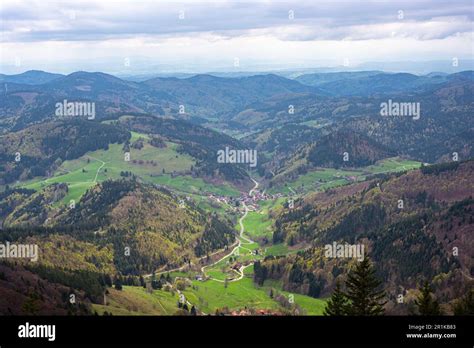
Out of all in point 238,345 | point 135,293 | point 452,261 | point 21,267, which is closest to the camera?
point 238,345

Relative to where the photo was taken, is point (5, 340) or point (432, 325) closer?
point (5, 340)

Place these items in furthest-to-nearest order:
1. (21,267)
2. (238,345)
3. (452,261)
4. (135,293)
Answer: (452,261) → (135,293) → (21,267) → (238,345)

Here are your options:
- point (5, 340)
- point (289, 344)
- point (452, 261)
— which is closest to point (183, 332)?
point (289, 344)

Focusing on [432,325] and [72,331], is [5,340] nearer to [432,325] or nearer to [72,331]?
[72,331]

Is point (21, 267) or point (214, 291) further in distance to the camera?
point (214, 291)

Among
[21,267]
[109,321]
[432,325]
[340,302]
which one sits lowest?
[21,267]

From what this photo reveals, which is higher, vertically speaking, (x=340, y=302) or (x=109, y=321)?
(x=109, y=321)

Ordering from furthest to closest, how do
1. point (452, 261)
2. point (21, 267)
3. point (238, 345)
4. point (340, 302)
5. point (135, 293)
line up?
point (452, 261) → point (135, 293) → point (21, 267) → point (340, 302) → point (238, 345)

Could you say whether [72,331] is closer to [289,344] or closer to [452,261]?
[289,344]

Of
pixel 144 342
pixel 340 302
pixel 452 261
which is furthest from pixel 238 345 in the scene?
pixel 452 261
